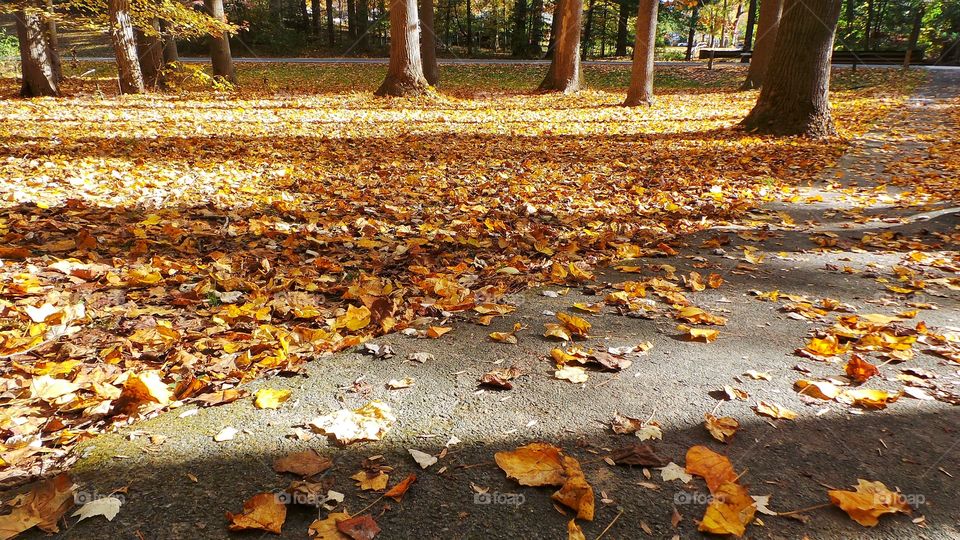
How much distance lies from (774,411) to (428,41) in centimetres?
1832

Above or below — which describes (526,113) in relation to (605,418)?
above

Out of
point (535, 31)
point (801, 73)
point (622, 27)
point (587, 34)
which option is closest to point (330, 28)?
point (535, 31)

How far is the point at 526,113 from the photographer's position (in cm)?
1346

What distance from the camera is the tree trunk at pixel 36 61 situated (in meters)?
12.1

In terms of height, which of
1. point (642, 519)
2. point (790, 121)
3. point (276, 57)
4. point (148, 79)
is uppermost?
point (276, 57)

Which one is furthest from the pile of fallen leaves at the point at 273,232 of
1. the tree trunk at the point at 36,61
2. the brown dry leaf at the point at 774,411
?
the tree trunk at the point at 36,61

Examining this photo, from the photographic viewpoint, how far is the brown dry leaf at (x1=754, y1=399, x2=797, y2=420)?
7.35 ft

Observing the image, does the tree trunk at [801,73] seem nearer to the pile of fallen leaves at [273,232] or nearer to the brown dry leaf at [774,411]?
the pile of fallen leaves at [273,232]

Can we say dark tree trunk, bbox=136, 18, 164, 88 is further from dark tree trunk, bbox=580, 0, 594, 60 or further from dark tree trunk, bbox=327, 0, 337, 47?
dark tree trunk, bbox=580, 0, 594, 60

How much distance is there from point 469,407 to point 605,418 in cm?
56

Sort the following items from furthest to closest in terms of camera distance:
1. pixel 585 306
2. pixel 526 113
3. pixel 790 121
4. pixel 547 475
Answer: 1. pixel 526 113
2. pixel 790 121
3. pixel 585 306
4. pixel 547 475

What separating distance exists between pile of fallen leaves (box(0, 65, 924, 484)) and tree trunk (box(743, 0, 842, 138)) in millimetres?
550

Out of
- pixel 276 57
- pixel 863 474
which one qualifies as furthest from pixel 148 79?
pixel 276 57

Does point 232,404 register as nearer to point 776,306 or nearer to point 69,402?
point 69,402
